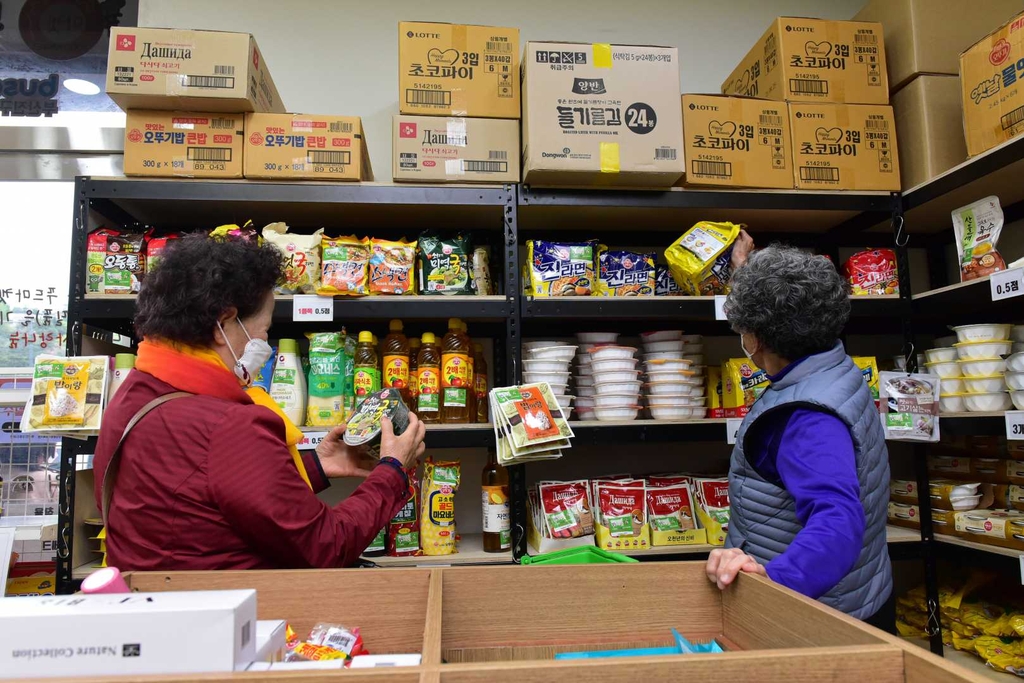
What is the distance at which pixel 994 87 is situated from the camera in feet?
7.09

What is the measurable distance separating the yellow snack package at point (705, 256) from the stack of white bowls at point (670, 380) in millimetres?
228

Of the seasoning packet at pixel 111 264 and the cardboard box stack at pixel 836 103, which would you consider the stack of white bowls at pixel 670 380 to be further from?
the seasoning packet at pixel 111 264

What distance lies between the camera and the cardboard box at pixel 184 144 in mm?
2285

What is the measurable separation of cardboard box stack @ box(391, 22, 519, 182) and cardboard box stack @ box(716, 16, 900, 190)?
3.30 feet

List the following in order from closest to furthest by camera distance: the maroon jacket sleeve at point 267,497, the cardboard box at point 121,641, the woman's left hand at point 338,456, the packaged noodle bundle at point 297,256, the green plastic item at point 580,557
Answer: the cardboard box at point 121,641 → the maroon jacket sleeve at point 267,497 → the green plastic item at point 580,557 → the woman's left hand at point 338,456 → the packaged noodle bundle at point 297,256

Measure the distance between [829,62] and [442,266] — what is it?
5.87 feet

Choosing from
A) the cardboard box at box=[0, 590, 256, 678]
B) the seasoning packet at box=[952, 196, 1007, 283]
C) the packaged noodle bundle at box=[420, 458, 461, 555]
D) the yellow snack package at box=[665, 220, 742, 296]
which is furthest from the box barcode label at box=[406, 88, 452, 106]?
the cardboard box at box=[0, 590, 256, 678]

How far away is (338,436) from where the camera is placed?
1958 millimetres

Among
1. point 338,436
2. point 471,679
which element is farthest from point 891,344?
point 471,679

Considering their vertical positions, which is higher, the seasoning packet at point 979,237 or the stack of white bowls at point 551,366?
the seasoning packet at point 979,237

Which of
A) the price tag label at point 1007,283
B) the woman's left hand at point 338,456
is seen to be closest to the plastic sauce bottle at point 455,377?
the woman's left hand at point 338,456

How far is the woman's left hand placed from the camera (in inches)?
75.6

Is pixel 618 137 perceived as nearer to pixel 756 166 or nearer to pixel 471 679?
pixel 756 166

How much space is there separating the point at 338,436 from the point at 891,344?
2717 mm
